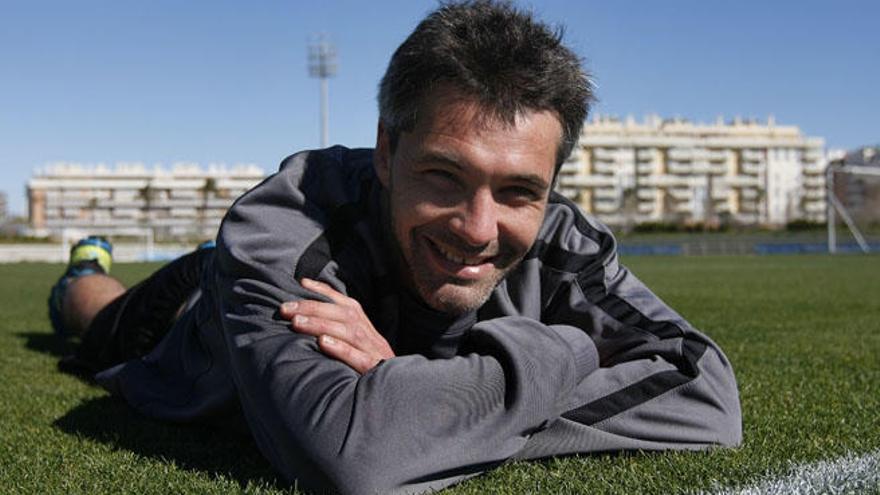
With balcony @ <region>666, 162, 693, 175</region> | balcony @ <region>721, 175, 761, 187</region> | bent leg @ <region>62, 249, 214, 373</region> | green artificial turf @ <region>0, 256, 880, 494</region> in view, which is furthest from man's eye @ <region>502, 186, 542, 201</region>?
balcony @ <region>721, 175, 761, 187</region>

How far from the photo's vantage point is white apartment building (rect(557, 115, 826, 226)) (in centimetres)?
11594

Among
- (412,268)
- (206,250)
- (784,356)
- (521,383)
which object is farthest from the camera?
(784,356)

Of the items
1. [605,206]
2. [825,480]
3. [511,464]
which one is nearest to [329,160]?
[511,464]

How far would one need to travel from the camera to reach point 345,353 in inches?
87.6

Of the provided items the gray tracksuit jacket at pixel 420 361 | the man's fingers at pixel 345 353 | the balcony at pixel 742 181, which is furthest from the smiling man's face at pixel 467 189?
the balcony at pixel 742 181

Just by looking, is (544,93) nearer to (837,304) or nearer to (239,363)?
(239,363)

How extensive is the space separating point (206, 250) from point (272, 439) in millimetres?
2203

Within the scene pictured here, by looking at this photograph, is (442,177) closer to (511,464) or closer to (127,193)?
(511,464)

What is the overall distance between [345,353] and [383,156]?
0.55 metres

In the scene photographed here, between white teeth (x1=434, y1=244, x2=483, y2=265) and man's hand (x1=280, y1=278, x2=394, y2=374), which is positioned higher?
white teeth (x1=434, y1=244, x2=483, y2=265)

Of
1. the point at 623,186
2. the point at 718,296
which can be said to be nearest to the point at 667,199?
the point at 623,186

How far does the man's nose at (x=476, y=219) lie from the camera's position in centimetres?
223

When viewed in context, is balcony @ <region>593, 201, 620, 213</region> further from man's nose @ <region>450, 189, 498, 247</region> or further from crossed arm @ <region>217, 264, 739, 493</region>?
man's nose @ <region>450, 189, 498, 247</region>

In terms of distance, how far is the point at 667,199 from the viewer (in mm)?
116062
